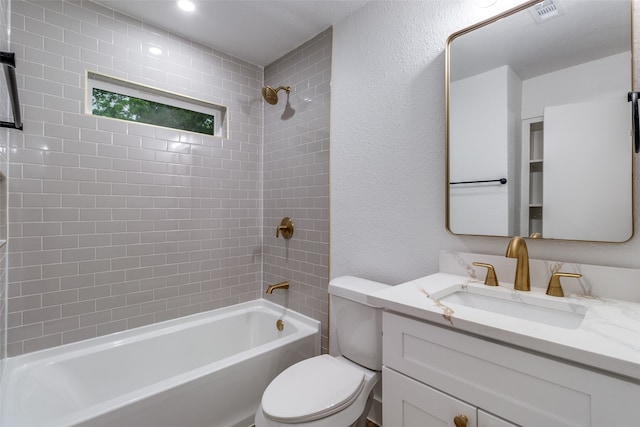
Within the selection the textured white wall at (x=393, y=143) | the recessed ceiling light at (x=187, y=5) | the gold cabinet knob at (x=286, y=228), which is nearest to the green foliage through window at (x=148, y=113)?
the recessed ceiling light at (x=187, y=5)

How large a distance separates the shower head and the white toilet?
151cm

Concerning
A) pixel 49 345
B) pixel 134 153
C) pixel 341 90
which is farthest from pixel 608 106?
pixel 49 345

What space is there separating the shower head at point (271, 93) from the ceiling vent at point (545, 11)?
5.21 ft

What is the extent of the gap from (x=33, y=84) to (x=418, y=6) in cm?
214

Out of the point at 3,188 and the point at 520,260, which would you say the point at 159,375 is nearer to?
the point at 3,188

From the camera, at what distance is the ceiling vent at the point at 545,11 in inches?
45.5

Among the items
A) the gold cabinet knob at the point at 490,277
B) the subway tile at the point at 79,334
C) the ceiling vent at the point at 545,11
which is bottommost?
the subway tile at the point at 79,334

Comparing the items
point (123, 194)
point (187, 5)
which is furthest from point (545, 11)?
point (123, 194)

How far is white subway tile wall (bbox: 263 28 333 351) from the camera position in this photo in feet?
6.84

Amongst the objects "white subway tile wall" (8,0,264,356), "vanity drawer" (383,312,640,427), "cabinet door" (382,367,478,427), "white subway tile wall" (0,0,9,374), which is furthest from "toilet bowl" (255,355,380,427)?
"white subway tile wall" (0,0,9,374)

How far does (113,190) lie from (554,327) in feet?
7.46

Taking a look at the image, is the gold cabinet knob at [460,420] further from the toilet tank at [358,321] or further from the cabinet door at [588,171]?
the cabinet door at [588,171]

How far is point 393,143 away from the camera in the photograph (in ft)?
5.47

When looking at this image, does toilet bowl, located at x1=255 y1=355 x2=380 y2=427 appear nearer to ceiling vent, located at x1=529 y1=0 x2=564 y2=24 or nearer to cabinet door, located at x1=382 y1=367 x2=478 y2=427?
cabinet door, located at x1=382 y1=367 x2=478 y2=427
